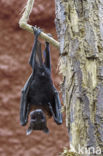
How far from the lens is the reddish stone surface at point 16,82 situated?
180 centimetres

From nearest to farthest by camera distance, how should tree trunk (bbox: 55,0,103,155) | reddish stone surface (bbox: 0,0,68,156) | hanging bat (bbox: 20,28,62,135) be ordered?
1. tree trunk (bbox: 55,0,103,155)
2. hanging bat (bbox: 20,28,62,135)
3. reddish stone surface (bbox: 0,0,68,156)

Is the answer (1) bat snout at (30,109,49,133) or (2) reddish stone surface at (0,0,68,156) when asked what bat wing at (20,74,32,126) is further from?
(2) reddish stone surface at (0,0,68,156)

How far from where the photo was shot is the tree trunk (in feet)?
2.22

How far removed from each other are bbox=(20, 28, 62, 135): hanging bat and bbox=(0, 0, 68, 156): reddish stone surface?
3.05ft

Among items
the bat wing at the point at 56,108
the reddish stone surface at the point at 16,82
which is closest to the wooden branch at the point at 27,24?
the bat wing at the point at 56,108

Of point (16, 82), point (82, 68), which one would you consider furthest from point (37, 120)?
point (16, 82)

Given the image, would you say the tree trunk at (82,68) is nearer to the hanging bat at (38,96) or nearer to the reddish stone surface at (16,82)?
the hanging bat at (38,96)

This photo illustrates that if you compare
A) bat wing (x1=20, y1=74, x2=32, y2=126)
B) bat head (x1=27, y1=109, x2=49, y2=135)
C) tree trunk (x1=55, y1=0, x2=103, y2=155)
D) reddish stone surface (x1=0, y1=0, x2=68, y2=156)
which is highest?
tree trunk (x1=55, y1=0, x2=103, y2=155)

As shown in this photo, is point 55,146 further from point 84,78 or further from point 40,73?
point 84,78

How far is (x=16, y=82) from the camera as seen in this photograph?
5.94ft

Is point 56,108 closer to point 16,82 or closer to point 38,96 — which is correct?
point 38,96

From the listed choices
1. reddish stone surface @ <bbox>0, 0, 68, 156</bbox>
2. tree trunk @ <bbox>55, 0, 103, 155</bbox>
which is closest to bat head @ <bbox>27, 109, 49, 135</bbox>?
tree trunk @ <bbox>55, 0, 103, 155</bbox>

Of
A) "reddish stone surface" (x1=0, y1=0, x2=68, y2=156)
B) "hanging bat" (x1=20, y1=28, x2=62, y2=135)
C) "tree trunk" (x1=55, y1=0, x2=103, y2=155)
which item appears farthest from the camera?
"reddish stone surface" (x1=0, y1=0, x2=68, y2=156)

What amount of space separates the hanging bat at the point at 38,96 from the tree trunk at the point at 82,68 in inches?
4.3
